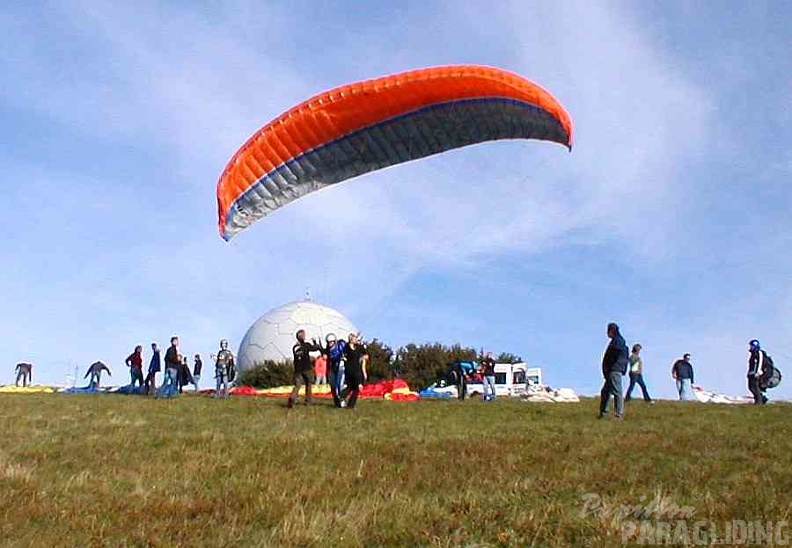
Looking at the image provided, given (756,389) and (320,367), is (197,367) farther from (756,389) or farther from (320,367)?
(756,389)

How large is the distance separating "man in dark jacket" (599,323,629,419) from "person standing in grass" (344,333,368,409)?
17.3 feet

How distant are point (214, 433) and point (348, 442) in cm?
219

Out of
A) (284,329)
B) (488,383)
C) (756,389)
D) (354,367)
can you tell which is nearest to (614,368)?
(354,367)

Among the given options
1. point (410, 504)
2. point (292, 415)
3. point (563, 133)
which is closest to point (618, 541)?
point (410, 504)

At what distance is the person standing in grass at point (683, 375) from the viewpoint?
88.1 ft

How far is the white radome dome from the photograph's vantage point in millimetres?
56625

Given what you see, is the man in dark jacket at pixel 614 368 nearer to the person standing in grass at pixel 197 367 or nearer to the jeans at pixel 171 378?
the jeans at pixel 171 378

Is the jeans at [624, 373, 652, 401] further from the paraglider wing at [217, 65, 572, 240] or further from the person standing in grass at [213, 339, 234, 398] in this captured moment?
the person standing in grass at [213, 339, 234, 398]

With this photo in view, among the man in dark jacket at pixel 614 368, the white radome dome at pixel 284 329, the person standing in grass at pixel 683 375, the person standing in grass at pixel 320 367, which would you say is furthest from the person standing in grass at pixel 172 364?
the white radome dome at pixel 284 329

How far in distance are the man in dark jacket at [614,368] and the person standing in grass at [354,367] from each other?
526cm

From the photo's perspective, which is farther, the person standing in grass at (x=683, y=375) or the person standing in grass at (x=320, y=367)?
the person standing in grass at (x=320, y=367)

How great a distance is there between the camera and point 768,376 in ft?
74.1

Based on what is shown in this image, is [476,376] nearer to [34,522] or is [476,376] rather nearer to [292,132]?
[292,132]

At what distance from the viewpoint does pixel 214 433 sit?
37.1 feet
